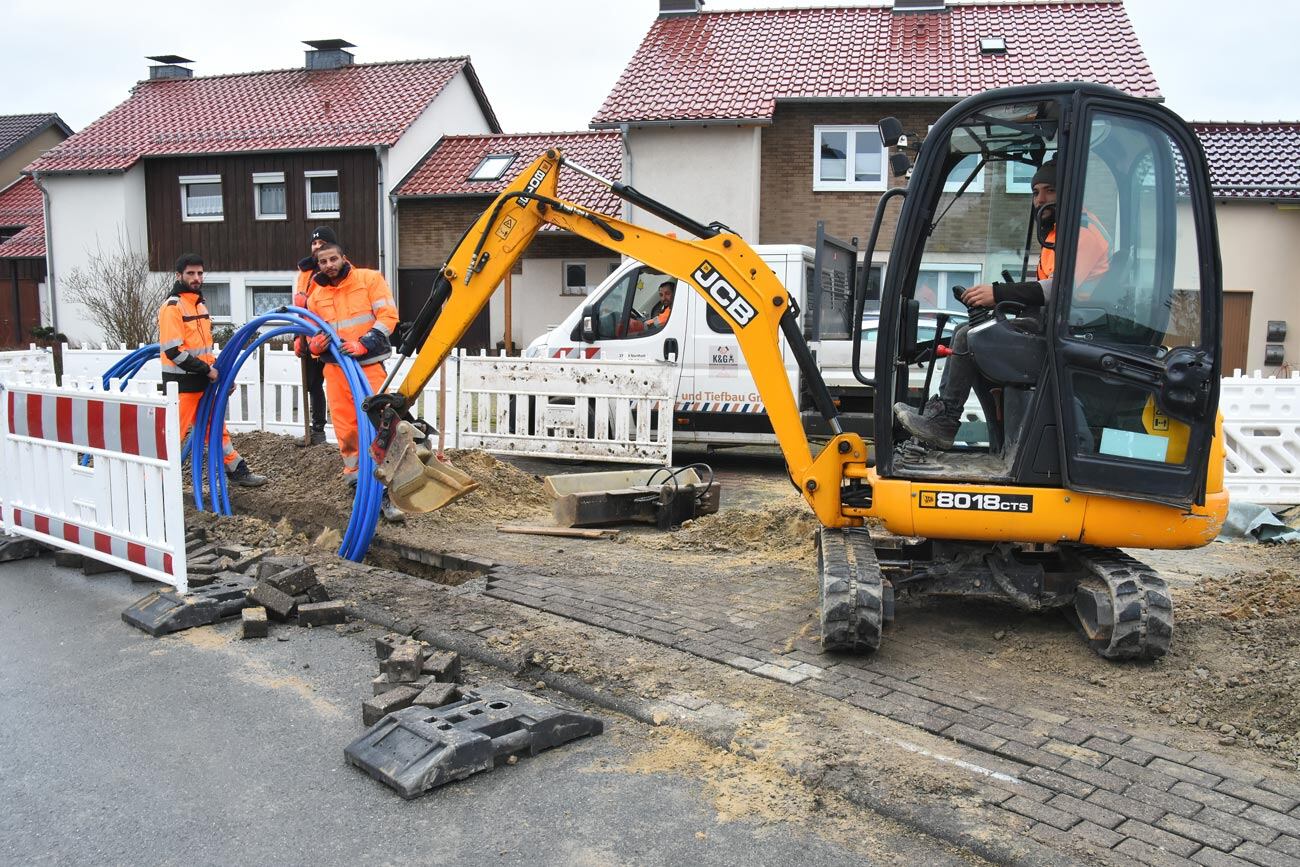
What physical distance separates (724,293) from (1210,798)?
3.52 m

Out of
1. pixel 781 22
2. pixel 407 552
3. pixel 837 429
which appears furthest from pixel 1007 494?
pixel 781 22

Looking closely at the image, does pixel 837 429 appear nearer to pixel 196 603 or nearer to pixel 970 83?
pixel 196 603

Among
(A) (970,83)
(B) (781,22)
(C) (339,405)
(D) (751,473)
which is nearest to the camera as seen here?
(C) (339,405)

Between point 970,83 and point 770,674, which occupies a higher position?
point 970,83

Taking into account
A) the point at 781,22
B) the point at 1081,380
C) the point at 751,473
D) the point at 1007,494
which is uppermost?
the point at 781,22

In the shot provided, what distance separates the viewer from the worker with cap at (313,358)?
805 centimetres

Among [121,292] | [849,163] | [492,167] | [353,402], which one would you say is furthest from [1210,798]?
[492,167]

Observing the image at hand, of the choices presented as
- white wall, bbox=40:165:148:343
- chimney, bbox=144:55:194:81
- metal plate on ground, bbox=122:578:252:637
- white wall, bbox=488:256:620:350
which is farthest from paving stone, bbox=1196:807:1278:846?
chimney, bbox=144:55:194:81

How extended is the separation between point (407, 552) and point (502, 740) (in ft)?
12.2

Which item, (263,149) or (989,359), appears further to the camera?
(263,149)

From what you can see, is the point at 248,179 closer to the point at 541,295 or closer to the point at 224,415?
the point at 541,295

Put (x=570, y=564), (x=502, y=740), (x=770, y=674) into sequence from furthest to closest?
(x=570, y=564), (x=770, y=674), (x=502, y=740)

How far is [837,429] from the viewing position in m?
5.83

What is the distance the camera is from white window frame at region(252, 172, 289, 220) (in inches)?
1034
